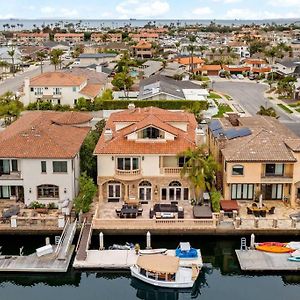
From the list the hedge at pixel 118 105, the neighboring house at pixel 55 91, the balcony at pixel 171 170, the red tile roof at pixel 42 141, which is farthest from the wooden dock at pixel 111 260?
the neighboring house at pixel 55 91

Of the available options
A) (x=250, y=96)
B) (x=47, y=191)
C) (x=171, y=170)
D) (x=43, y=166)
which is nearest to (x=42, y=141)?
(x=43, y=166)

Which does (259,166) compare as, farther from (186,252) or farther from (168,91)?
(168,91)

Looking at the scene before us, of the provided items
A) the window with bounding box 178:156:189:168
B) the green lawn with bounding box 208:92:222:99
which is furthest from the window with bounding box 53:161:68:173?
the green lawn with bounding box 208:92:222:99

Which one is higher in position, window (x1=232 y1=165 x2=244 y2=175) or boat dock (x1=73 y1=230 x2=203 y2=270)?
window (x1=232 y1=165 x2=244 y2=175)

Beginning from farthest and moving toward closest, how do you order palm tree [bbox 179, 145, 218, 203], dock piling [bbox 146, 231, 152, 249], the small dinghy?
palm tree [bbox 179, 145, 218, 203] → dock piling [bbox 146, 231, 152, 249] → the small dinghy

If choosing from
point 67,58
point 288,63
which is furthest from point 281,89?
point 67,58

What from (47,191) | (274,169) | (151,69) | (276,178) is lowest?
(47,191)

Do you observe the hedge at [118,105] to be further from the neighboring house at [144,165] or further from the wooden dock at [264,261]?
the wooden dock at [264,261]

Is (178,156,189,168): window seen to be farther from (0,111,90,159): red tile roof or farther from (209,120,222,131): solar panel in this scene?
(209,120,222,131): solar panel
